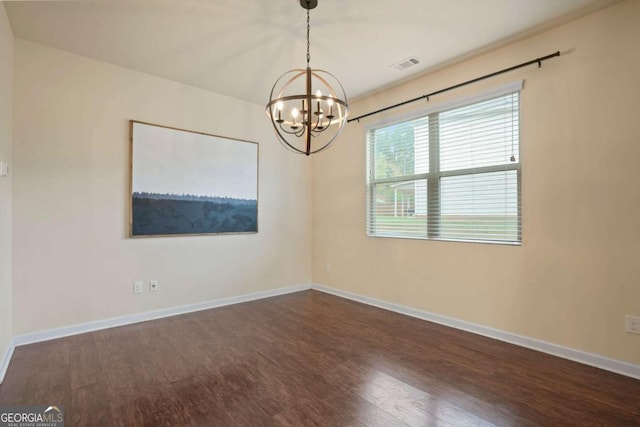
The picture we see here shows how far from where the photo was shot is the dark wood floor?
192cm

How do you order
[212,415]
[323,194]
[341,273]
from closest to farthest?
[212,415] < [341,273] < [323,194]

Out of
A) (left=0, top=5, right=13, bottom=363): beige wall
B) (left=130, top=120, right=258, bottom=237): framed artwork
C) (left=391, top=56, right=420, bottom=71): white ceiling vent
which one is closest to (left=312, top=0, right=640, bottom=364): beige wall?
(left=391, top=56, right=420, bottom=71): white ceiling vent

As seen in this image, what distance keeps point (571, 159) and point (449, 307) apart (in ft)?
6.07

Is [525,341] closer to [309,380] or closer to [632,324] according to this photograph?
[632,324]

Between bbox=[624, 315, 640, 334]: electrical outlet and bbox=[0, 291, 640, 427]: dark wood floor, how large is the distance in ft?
1.18

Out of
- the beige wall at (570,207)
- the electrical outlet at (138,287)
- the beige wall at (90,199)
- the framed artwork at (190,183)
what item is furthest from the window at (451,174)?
the electrical outlet at (138,287)

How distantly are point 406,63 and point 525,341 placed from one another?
3.02 m

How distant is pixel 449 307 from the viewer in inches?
138

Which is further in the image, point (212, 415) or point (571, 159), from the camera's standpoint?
point (571, 159)

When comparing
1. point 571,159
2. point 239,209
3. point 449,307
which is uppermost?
point 571,159

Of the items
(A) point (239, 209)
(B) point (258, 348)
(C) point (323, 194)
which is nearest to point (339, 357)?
(B) point (258, 348)

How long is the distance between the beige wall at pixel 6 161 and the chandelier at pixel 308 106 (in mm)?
2118

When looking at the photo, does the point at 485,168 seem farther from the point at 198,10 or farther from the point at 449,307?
the point at 198,10

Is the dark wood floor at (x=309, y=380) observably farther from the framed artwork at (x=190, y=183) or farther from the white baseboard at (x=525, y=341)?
the framed artwork at (x=190, y=183)
